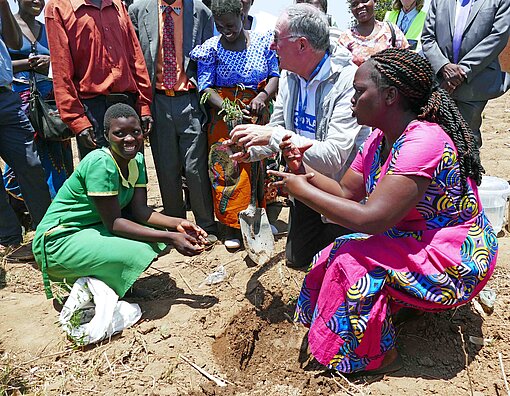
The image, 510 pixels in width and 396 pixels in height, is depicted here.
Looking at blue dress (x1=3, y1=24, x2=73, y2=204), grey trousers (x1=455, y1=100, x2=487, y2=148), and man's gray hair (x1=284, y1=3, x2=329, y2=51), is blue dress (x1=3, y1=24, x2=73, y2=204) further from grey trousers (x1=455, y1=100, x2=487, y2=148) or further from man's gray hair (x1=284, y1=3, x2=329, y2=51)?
grey trousers (x1=455, y1=100, x2=487, y2=148)

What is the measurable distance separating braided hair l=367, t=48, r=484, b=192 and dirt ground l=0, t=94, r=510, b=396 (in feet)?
2.93

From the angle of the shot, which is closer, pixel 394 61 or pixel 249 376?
pixel 394 61

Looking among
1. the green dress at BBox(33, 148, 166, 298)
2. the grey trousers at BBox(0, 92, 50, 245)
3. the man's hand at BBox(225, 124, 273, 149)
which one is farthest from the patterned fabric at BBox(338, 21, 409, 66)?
the grey trousers at BBox(0, 92, 50, 245)

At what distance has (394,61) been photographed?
85.2 inches

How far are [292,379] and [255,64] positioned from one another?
8.04 ft

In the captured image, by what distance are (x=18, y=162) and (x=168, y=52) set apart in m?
1.54

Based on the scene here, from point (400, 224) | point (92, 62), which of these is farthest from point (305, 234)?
point (92, 62)

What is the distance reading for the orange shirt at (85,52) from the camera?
3.50m

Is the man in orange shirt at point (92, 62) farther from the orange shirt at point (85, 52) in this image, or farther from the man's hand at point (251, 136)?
the man's hand at point (251, 136)

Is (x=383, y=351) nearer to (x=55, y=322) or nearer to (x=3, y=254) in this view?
(x=55, y=322)

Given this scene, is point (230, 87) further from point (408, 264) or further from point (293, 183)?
point (408, 264)

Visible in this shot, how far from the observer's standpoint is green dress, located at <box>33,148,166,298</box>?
288 cm

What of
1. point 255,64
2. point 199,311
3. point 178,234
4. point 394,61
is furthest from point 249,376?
point 255,64

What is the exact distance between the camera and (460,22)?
4070 mm
